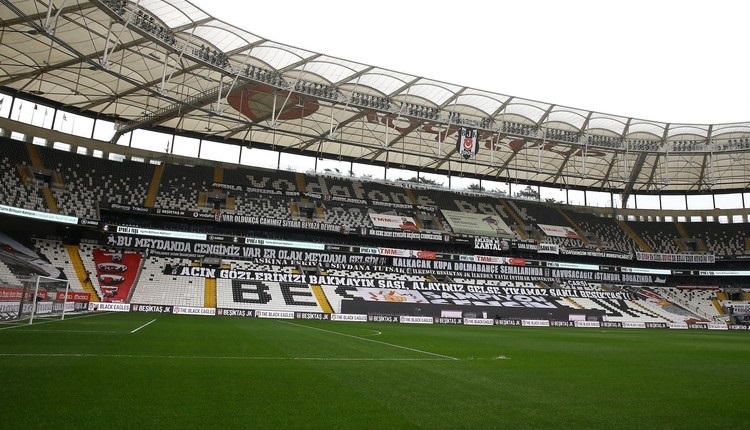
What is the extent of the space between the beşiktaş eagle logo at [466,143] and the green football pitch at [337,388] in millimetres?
23393

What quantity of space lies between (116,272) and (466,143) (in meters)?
27.9

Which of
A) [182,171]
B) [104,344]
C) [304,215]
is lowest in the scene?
[104,344]

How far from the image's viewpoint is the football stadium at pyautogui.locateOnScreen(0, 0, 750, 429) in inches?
294

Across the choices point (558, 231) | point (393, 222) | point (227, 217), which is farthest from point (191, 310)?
point (558, 231)

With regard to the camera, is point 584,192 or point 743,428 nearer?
→ point 743,428

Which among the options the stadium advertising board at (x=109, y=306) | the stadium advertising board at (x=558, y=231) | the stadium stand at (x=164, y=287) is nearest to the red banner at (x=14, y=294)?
the stadium advertising board at (x=109, y=306)

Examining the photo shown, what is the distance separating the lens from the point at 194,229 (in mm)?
41125

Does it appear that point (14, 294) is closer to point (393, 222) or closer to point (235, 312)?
point (235, 312)

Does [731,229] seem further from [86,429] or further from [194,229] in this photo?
[86,429]

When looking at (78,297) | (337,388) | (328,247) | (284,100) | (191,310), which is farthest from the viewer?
(328,247)

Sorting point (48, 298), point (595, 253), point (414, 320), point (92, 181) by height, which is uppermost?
point (92, 181)

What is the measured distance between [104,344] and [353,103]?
87.3 ft

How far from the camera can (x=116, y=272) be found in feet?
118

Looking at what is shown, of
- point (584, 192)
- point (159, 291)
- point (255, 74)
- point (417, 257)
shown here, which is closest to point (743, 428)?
point (255, 74)
